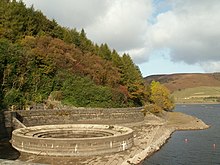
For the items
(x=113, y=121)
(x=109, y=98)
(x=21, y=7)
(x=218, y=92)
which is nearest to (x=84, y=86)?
(x=109, y=98)

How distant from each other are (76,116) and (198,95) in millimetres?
145841

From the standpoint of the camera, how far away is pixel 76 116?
130ft

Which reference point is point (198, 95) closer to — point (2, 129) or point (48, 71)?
point (48, 71)

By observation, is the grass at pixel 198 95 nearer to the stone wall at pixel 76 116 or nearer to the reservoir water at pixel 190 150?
the stone wall at pixel 76 116

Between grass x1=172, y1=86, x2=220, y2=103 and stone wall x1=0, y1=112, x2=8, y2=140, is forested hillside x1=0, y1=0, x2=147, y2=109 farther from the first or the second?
grass x1=172, y1=86, x2=220, y2=103

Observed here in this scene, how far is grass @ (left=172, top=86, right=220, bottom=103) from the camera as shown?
16262cm

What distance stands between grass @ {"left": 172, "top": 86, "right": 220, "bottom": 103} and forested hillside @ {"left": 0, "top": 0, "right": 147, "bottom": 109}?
110466mm

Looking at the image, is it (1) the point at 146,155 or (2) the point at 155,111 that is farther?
(2) the point at 155,111

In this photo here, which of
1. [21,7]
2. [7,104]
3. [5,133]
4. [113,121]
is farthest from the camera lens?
[21,7]

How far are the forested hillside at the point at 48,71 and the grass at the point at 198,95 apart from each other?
362 feet

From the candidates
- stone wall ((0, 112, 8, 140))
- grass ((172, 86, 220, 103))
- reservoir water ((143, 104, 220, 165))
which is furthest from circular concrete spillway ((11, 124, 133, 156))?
grass ((172, 86, 220, 103))

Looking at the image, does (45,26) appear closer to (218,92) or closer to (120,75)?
(120,75)

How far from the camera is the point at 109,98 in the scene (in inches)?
1943

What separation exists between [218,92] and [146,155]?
16288 cm
